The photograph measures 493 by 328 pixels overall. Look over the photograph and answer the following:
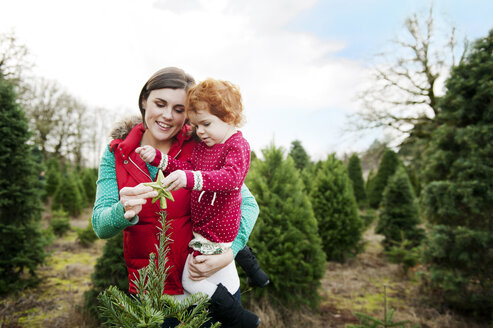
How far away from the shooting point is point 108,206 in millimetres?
1602

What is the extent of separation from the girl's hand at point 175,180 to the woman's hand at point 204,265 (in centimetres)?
45

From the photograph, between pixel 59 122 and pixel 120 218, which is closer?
pixel 120 218

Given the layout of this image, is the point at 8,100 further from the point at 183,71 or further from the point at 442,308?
the point at 442,308

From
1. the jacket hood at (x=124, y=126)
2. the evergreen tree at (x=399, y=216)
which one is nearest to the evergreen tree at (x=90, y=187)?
the evergreen tree at (x=399, y=216)

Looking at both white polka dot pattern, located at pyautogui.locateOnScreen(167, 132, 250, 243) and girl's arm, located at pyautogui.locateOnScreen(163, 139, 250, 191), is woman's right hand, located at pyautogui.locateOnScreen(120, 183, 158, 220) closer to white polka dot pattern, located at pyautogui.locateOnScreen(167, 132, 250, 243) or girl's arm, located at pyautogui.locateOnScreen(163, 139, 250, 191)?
girl's arm, located at pyautogui.locateOnScreen(163, 139, 250, 191)

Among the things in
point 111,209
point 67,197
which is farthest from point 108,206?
point 67,197

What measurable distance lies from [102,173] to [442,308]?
5746 mm

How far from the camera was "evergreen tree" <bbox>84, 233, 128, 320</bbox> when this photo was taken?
383cm

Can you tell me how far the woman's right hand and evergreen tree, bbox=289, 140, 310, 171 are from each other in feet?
46.3

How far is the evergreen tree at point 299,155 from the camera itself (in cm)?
1525

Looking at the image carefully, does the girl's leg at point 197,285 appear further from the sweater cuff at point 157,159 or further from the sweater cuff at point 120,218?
the sweater cuff at point 157,159

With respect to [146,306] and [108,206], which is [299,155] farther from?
[146,306]

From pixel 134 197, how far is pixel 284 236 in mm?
3401

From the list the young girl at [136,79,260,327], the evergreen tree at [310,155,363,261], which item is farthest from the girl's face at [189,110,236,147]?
the evergreen tree at [310,155,363,261]
